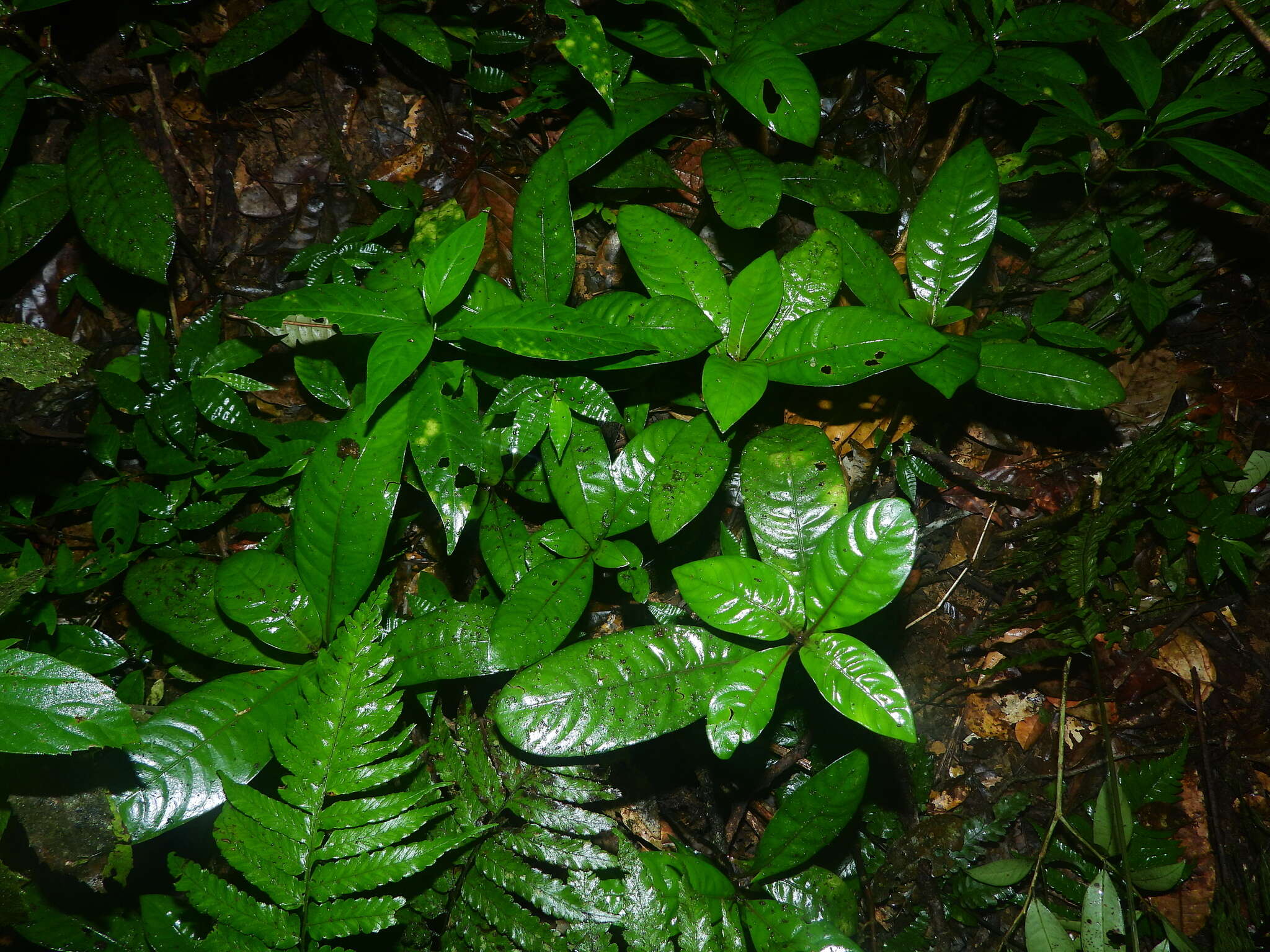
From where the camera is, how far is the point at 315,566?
2.19 m

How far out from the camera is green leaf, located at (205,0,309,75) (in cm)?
272

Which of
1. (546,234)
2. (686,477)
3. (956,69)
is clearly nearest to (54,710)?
(686,477)

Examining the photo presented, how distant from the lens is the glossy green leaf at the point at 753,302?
7.07 ft

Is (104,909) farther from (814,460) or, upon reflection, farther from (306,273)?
(814,460)

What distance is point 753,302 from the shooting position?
7.12 ft

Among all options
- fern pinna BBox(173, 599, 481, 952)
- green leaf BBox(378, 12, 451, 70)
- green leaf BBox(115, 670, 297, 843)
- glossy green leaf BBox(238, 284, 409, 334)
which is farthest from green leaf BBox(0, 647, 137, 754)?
green leaf BBox(378, 12, 451, 70)

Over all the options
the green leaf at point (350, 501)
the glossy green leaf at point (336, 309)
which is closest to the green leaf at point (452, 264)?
the glossy green leaf at point (336, 309)

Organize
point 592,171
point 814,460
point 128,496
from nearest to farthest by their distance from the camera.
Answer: point 814,460 < point 128,496 < point 592,171

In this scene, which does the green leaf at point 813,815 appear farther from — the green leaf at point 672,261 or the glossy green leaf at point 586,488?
the green leaf at point 672,261

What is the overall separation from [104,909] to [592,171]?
3145 millimetres

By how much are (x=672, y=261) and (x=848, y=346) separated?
640 millimetres

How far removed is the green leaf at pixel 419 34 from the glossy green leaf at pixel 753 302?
5.34 feet

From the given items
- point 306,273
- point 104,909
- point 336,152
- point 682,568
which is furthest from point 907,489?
point 104,909

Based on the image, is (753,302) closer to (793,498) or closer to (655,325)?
(655,325)
